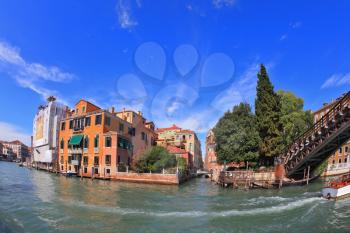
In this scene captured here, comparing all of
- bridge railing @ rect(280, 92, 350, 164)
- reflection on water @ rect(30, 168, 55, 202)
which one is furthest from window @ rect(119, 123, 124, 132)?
bridge railing @ rect(280, 92, 350, 164)

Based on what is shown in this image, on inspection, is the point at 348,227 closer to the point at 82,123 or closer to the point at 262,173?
the point at 262,173

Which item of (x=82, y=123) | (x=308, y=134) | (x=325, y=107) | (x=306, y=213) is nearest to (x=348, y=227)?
(x=306, y=213)

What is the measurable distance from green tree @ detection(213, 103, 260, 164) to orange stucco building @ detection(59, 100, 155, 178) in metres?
14.1

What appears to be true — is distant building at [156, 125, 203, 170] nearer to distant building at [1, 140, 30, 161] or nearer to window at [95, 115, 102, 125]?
window at [95, 115, 102, 125]

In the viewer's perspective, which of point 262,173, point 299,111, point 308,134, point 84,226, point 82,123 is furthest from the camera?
point 82,123

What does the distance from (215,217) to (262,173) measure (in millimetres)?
16097

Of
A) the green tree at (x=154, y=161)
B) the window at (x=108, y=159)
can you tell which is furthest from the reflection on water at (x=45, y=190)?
the green tree at (x=154, y=161)

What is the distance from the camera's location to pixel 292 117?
1437 inches

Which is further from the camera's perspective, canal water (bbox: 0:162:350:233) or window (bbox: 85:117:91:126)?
window (bbox: 85:117:91:126)

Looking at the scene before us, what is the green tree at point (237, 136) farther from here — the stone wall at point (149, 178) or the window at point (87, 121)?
the window at point (87, 121)

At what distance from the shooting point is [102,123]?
1550 inches

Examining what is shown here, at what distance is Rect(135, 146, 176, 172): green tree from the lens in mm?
36062

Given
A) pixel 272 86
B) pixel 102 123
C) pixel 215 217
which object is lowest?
pixel 215 217

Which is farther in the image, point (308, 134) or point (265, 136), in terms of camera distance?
point (265, 136)
